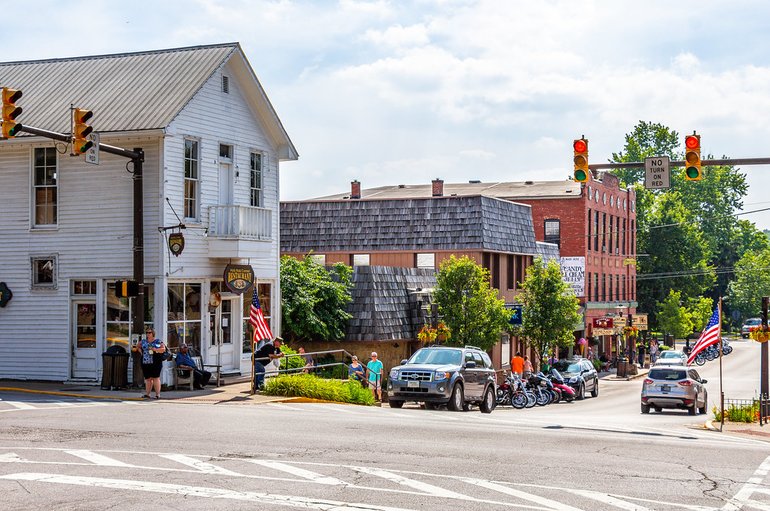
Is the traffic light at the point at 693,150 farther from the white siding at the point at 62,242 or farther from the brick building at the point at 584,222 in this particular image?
the brick building at the point at 584,222

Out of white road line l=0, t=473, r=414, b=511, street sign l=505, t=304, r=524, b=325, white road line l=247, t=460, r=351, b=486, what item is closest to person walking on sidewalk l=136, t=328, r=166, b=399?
white road line l=247, t=460, r=351, b=486

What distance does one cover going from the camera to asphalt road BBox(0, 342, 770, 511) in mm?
12258

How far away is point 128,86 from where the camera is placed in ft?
99.5

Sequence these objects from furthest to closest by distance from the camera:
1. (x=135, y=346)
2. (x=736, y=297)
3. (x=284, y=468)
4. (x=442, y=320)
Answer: (x=736, y=297), (x=442, y=320), (x=135, y=346), (x=284, y=468)

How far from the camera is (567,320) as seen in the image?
49.5 metres

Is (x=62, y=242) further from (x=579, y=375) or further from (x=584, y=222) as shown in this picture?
(x=584, y=222)

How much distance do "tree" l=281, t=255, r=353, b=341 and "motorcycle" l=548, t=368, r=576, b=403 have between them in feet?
31.1

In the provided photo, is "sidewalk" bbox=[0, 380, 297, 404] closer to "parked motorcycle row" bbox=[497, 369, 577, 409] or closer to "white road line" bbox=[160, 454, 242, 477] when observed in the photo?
"white road line" bbox=[160, 454, 242, 477]

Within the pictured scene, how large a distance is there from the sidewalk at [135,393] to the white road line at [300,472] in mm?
11040

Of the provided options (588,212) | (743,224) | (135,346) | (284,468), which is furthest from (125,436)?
(743,224)

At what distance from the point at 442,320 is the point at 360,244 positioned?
8.36 metres

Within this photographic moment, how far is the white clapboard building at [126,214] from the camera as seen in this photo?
2861 cm

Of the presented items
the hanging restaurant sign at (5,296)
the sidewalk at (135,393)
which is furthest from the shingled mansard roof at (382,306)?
the hanging restaurant sign at (5,296)

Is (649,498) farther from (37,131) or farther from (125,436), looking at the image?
(37,131)
